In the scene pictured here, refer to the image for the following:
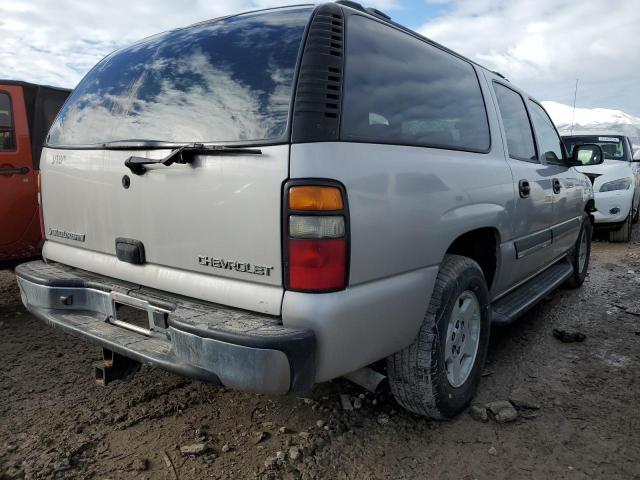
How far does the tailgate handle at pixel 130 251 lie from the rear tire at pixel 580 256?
407 centimetres

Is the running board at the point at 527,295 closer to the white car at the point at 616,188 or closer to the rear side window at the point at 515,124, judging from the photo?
the rear side window at the point at 515,124

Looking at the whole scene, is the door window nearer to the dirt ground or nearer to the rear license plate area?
the dirt ground

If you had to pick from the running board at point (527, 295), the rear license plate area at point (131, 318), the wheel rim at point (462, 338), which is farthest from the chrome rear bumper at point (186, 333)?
the running board at point (527, 295)

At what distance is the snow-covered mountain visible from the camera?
19.4 m

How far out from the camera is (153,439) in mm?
2330

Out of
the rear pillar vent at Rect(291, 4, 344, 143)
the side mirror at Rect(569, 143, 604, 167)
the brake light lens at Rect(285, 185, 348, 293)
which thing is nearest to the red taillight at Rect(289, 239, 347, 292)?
the brake light lens at Rect(285, 185, 348, 293)

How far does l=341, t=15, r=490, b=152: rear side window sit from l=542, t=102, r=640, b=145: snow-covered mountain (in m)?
18.5

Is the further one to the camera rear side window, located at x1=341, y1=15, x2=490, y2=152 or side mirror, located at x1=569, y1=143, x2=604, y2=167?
side mirror, located at x1=569, y1=143, x2=604, y2=167

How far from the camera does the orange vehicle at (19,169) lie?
415 cm

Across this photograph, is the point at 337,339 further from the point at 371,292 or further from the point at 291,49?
the point at 291,49

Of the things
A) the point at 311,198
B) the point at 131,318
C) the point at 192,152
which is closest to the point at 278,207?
the point at 311,198

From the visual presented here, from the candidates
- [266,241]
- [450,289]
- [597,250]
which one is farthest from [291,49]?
[597,250]

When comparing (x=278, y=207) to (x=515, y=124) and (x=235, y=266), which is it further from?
(x=515, y=124)

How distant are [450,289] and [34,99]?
161 inches
